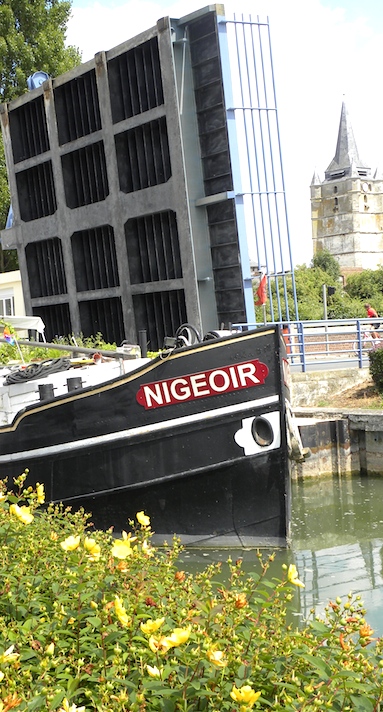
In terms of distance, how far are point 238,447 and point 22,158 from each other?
1339 cm

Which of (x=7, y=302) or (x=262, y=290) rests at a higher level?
(x=7, y=302)

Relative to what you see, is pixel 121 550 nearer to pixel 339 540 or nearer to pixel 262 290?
pixel 339 540

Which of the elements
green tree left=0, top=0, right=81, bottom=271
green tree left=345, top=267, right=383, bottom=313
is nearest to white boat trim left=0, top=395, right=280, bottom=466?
green tree left=0, top=0, right=81, bottom=271

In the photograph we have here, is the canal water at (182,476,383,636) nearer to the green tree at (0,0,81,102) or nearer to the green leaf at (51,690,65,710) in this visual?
the green leaf at (51,690,65,710)

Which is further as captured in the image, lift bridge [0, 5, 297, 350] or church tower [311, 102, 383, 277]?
church tower [311, 102, 383, 277]

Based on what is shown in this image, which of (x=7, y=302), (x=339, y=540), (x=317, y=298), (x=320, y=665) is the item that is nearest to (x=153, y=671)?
(x=320, y=665)

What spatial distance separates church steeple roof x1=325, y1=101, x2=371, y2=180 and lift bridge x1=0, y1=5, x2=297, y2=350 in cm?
11644

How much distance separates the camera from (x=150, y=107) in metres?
16.4

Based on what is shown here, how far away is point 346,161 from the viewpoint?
135875 millimetres

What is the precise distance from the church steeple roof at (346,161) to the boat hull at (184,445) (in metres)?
127

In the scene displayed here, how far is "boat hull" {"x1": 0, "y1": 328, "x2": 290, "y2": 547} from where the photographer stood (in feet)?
31.9

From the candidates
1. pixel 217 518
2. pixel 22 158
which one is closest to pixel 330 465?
pixel 217 518

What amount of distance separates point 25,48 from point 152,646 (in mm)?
36075

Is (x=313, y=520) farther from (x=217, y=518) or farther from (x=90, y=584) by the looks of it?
(x=90, y=584)
